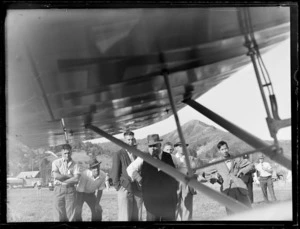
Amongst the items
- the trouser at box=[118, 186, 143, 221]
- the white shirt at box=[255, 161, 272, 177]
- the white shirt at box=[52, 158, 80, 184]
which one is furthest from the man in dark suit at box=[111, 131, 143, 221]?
the white shirt at box=[255, 161, 272, 177]

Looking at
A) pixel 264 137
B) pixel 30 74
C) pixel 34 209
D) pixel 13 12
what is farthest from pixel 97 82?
pixel 264 137

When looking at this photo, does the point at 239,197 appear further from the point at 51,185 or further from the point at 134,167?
the point at 51,185

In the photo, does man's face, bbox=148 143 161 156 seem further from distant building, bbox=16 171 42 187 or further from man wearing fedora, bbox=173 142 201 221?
distant building, bbox=16 171 42 187

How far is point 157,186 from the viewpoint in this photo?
2.64 metres

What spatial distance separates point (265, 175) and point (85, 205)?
1086mm

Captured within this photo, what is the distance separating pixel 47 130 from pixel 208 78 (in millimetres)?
1023

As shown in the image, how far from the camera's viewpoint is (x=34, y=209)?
2.68 meters

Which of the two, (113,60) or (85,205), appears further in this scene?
(85,205)

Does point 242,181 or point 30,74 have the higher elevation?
point 30,74

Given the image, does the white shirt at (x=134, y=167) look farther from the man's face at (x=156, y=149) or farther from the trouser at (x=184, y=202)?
the trouser at (x=184, y=202)

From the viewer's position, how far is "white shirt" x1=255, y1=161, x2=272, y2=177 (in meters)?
2.59

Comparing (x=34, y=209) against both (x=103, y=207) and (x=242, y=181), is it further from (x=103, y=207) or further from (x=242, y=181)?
(x=242, y=181)

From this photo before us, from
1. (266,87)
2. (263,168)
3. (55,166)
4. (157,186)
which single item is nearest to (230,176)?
(263,168)

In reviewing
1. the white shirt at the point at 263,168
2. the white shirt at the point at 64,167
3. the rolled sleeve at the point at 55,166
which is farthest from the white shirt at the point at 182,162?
the rolled sleeve at the point at 55,166
